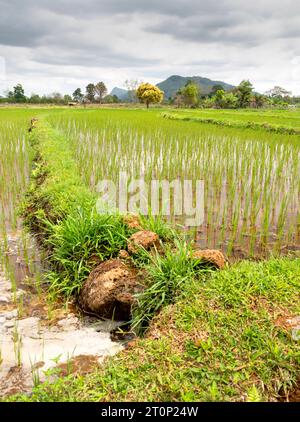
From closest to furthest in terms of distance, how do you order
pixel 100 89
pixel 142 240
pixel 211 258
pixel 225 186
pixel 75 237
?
pixel 211 258 → pixel 142 240 → pixel 75 237 → pixel 225 186 → pixel 100 89

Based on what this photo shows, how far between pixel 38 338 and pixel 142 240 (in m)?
1.00

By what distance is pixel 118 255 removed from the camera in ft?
9.18

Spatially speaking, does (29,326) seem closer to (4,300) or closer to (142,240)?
(4,300)

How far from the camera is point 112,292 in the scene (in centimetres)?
245

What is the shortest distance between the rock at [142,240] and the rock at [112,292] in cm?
20

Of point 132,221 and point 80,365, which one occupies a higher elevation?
point 132,221

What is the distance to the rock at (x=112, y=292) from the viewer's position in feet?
8.03

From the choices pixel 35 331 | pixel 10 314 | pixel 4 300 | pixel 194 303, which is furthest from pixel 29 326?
pixel 194 303

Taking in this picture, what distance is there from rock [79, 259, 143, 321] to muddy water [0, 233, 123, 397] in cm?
9

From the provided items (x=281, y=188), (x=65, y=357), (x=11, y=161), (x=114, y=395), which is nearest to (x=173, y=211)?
(x=281, y=188)

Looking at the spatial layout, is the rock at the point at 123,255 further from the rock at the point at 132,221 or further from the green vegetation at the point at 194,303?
the rock at the point at 132,221

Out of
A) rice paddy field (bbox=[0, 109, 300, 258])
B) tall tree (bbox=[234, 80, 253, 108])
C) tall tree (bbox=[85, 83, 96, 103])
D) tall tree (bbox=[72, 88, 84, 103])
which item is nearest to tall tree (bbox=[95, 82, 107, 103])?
tall tree (bbox=[85, 83, 96, 103])

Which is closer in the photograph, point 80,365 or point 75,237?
point 80,365

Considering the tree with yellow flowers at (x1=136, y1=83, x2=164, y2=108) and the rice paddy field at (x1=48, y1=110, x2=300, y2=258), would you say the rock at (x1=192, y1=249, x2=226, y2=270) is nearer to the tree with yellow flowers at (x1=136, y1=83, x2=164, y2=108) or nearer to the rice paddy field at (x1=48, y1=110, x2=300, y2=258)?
the rice paddy field at (x1=48, y1=110, x2=300, y2=258)
